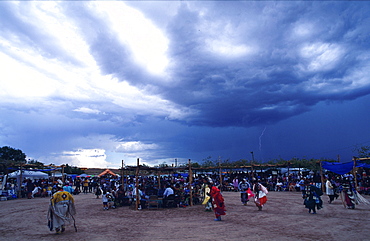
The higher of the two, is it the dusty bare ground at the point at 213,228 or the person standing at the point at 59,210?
the person standing at the point at 59,210

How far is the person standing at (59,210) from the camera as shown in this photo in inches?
368

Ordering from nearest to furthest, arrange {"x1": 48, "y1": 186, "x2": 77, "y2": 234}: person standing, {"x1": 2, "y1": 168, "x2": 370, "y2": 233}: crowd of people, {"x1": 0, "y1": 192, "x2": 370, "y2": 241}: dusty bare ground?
1. {"x1": 0, "y1": 192, "x2": 370, "y2": 241}: dusty bare ground
2. {"x1": 48, "y1": 186, "x2": 77, "y2": 234}: person standing
3. {"x1": 2, "y1": 168, "x2": 370, "y2": 233}: crowd of people

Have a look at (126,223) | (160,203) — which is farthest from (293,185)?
A: (126,223)

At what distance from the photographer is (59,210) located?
31.1 feet

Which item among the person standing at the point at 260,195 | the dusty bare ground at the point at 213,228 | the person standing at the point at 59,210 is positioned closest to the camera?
the dusty bare ground at the point at 213,228

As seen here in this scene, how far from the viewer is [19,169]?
25.3 m

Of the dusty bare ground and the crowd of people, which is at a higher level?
the crowd of people

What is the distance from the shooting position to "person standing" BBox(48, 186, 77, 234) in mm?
9336

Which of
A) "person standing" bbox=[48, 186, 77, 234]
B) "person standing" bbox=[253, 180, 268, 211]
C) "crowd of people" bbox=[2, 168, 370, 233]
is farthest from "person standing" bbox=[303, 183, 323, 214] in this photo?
"person standing" bbox=[48, 186, 77, 234]

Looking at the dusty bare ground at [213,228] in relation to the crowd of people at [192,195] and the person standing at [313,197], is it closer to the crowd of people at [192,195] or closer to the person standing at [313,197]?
the person standing at [313,197]

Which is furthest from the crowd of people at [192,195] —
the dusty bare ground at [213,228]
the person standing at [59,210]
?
the dusty bare ground at [213,228]

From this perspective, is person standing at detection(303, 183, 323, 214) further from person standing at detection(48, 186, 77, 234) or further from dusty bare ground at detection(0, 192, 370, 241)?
person standing at detection(48, 186, 77, 234)

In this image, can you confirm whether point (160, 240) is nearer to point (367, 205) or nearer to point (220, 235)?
point (220, 235)

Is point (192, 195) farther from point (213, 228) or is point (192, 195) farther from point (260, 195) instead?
point (213, 228)
